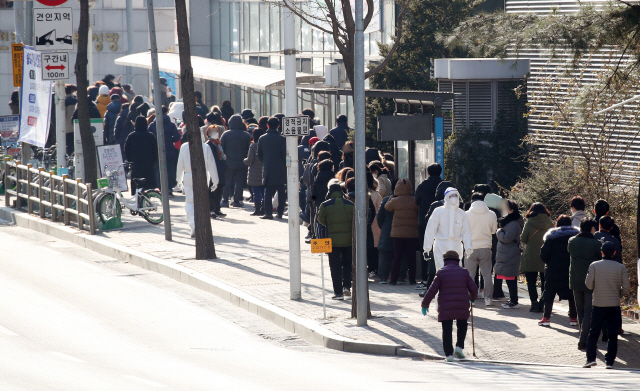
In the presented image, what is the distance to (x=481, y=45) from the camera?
11836 millimetres

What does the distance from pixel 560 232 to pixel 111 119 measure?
17.3m

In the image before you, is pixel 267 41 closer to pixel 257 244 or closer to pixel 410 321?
pixel 257 244

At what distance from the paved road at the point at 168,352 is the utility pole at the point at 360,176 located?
0.90 meters

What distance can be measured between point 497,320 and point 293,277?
2.81 meters

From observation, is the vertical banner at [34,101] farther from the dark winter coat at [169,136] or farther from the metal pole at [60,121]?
the dark winter coat at [169,136]

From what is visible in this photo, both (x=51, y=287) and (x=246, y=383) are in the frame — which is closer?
(x=246, y=383)

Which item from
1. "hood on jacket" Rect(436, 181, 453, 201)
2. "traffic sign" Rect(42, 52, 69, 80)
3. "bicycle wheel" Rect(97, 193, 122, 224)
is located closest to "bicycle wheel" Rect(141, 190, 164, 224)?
"bicycle wheel" Rect(97, 193, 122, 224)

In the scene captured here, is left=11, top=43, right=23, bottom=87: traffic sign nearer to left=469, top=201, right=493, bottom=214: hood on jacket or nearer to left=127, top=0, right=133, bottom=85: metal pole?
left=469, top=201, right=493, bottom=214: hood on jacket

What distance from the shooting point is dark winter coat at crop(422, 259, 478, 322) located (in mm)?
10008

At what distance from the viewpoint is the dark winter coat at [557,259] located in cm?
1113

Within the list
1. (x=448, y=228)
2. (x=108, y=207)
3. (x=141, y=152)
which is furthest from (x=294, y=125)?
(x=141, y=152)

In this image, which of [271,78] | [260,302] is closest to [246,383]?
[260,302]

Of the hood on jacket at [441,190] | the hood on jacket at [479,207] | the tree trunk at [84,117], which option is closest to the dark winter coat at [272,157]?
the tree trunk at [84,117]

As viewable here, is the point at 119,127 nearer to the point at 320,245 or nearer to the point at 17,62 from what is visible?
the point at 17,62
